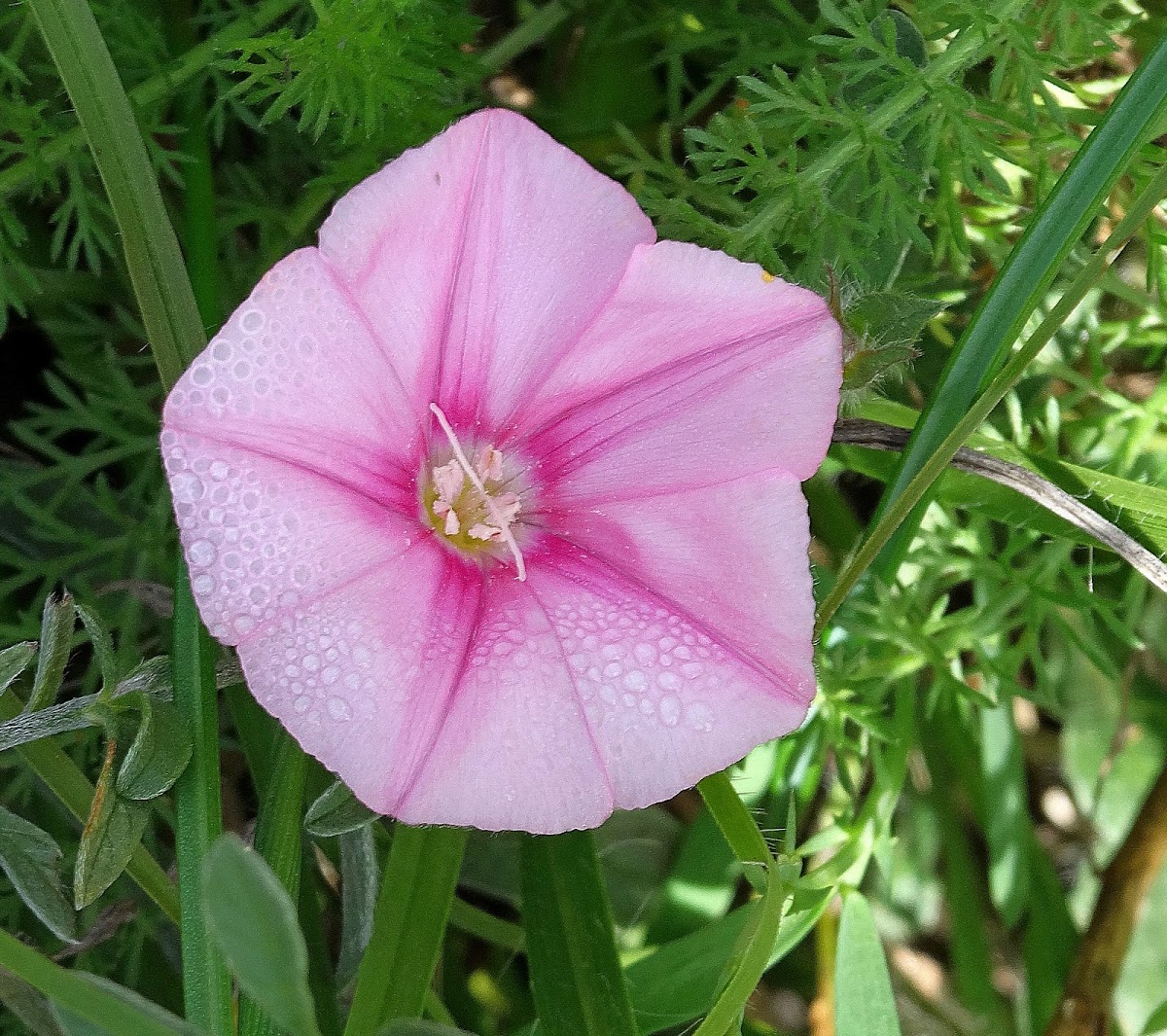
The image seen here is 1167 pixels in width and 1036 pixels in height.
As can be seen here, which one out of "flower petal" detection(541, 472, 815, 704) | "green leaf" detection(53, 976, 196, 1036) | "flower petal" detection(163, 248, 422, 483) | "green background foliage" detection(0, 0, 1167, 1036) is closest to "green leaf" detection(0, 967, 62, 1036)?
"green background foliage" detection(0, 0, 1167, 1036)

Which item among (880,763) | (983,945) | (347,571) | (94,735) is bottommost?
(983,945)

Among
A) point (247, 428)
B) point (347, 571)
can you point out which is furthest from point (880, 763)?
point (247, 428)

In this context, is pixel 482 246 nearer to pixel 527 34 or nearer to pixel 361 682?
pixel 361 682

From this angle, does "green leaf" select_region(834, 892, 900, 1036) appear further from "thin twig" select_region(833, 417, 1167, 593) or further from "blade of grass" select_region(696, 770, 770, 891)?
"thin twig" select_region(833, 417, 1167, 593)

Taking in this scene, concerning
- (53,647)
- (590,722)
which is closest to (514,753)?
(590,722)

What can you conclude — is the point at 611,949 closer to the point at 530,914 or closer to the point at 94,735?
Result: the point at 530,914

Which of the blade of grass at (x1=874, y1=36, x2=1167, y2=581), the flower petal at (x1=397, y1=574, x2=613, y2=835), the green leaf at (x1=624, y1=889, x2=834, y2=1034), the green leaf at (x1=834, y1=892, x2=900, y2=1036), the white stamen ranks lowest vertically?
the green leaf at (x1=624, y1=889, x2=834, y2=1034)
